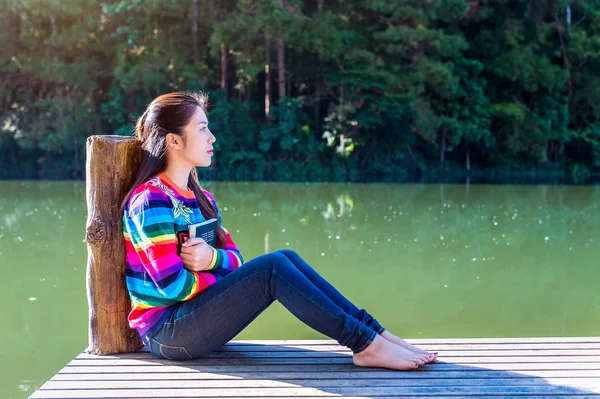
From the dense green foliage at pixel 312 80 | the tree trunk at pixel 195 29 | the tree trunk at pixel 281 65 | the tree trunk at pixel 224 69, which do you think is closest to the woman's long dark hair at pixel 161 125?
the dense green foliage at pixel 312 80

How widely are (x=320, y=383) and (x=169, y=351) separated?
516 mm

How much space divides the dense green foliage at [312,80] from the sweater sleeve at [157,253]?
13.9m

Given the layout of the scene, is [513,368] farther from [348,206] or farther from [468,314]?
[348,206]

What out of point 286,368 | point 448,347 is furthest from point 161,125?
point 448,347

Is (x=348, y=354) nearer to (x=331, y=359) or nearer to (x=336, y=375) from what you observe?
(x=331, y=359)

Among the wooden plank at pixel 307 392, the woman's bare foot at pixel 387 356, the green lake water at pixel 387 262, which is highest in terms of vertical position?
the woman's bare foot at pixel 387 356

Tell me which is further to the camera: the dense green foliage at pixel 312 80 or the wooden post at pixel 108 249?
the dense green foliage at pixel 312 80

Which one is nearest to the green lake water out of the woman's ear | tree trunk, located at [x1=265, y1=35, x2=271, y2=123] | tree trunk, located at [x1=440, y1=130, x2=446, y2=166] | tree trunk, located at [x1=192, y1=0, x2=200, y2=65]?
the woman's ear

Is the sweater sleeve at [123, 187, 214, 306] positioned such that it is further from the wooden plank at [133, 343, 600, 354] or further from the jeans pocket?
the wooden plank at [133, 343, 600, 354]

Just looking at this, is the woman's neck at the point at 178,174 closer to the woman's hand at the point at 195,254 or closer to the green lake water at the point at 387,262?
the woman's hand at the point at 195,254

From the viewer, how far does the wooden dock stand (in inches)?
85.1

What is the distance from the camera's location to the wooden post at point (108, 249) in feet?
8.27

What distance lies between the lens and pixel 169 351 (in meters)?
2.41

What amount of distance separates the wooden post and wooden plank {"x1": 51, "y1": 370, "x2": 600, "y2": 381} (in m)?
0.24
